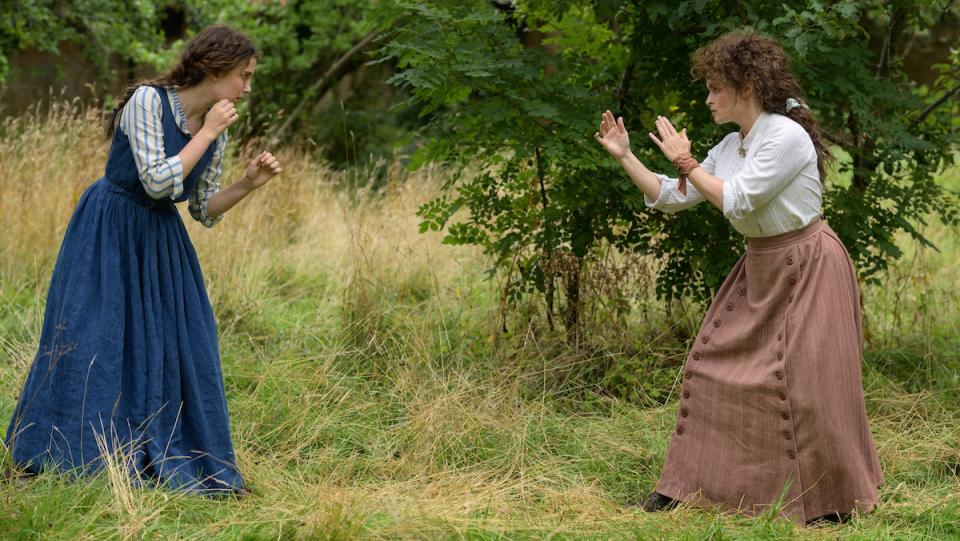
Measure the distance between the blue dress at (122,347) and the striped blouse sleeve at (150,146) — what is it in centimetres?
8

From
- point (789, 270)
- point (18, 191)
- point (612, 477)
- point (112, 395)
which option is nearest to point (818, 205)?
point (789, 270)

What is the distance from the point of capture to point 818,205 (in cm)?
398

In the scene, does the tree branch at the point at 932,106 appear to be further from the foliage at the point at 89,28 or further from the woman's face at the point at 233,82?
the foliage at the point at 89,28

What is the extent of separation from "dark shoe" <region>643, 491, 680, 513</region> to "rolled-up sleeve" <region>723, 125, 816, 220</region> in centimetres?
107

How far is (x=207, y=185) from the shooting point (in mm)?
4141

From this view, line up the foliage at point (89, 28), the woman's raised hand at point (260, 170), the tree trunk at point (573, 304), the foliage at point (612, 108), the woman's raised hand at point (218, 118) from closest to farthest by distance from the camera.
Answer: the woman's raised hand at point (218, 118), the woman's raised hand at point (260, 170), the foliage at point (612, 108), the tree trunk at point (573, 304), the foliage at point (89, 28)

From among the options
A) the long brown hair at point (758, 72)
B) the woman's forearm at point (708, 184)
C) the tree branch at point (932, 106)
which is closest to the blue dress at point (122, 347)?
the woman's forearm at point (708, 184)

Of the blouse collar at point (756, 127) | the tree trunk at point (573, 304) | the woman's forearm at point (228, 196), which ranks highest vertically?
the blouse collar at point (756, 127)

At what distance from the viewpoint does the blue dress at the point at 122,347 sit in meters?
3.83

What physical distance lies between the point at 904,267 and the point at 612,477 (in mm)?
3690

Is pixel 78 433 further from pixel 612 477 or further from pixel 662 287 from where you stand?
pixel 662 287

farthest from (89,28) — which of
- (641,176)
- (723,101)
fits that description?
(723,101)

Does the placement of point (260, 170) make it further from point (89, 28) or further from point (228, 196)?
point (89, 28)

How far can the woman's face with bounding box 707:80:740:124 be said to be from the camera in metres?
4.00
